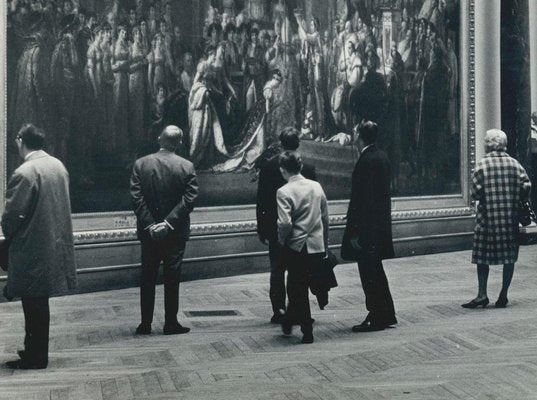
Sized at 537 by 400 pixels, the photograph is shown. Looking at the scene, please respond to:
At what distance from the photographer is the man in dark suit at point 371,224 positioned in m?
9.09

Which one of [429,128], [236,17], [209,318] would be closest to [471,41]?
[429,128]

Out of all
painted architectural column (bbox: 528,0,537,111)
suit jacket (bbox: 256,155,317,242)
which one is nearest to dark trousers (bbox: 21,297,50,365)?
suit jacket (bbox: 256,155,317,242)

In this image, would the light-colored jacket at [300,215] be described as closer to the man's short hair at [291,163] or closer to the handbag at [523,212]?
the man's short hair at [291,163]

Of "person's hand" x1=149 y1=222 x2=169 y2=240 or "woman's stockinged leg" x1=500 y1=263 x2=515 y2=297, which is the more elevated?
"person's hand" x1=149 y1=222 x2=169 y2=240

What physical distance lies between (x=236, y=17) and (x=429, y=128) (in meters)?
4.43

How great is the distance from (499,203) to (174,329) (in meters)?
3.47

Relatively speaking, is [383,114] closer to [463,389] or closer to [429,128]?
[429,128]

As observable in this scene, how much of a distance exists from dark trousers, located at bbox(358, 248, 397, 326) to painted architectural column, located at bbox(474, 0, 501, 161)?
839 centimetres

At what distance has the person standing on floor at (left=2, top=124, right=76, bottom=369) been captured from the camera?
289 inches

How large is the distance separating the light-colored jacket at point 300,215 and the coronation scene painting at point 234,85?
12.2ft

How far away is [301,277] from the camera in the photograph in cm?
845

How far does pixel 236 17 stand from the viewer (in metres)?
13.4

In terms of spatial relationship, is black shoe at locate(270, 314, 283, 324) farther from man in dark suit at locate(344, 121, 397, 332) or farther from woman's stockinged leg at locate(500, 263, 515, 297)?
woman's stockinged leg at locate(500, 263, 515, 297)

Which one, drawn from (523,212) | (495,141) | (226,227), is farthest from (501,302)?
(226,227)
